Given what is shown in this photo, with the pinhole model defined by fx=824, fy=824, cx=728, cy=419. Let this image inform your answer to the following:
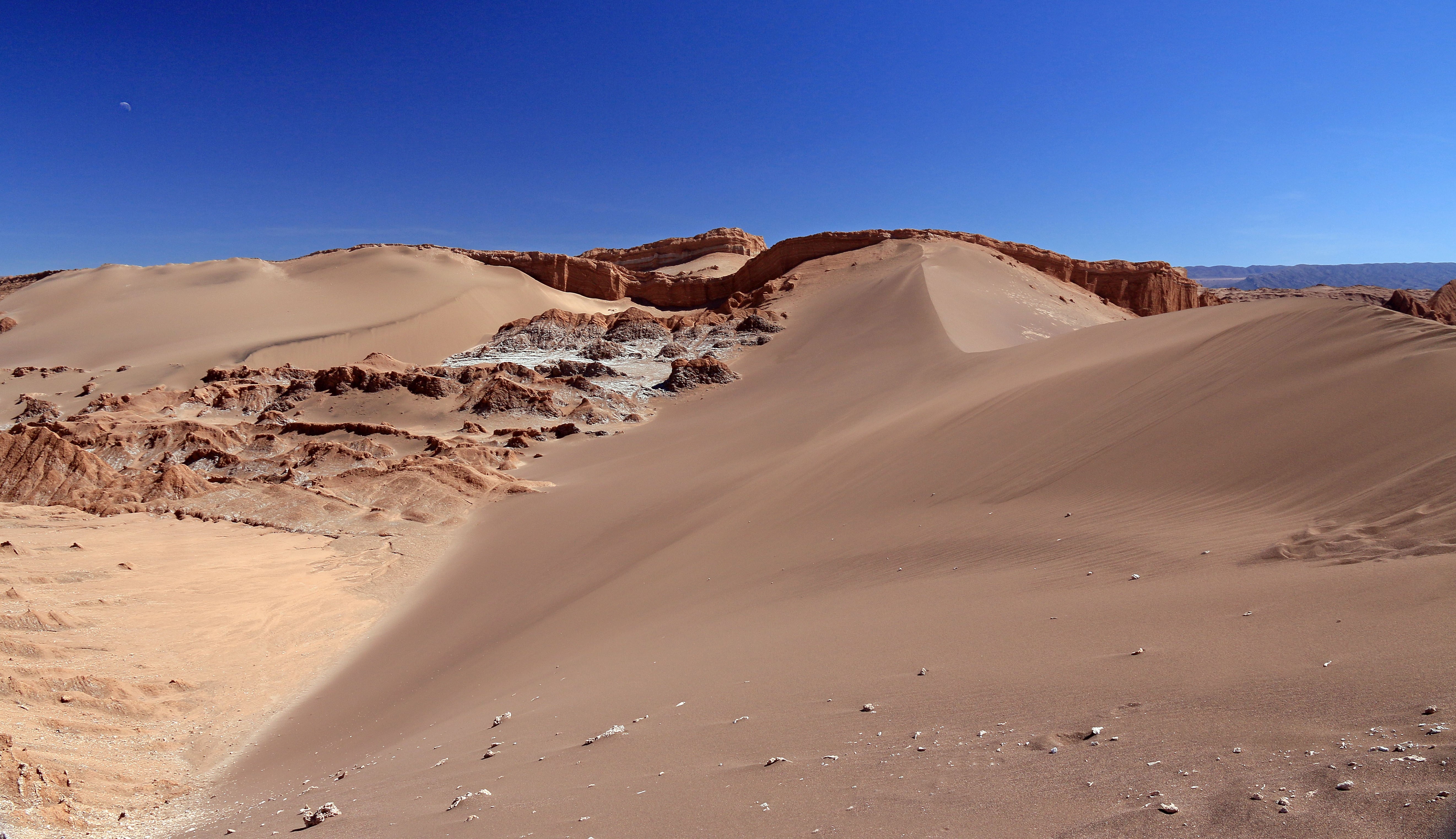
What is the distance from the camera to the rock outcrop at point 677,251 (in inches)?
2282

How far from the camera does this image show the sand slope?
1394 inches

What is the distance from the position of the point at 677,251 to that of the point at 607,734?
55849mm

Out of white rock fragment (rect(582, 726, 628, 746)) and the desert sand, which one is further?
white rock fragment (rect(582, 726, 628, 746))

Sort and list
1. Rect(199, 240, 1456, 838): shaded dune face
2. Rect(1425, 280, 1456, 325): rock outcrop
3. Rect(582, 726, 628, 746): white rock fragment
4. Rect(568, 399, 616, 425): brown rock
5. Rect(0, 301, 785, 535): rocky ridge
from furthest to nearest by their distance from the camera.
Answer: Rect(568, 399, 616, 425): brown rock
Rect(0, 301, 785, 535): rocky ridge
Rect(1425, 280, 1456, 325): rock outcrop
Rect(582, 726, 628, 746): white rock fragment
Rect(199, 240, 1456, 838): shaded dune face

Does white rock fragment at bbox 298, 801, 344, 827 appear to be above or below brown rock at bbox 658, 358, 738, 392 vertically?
below

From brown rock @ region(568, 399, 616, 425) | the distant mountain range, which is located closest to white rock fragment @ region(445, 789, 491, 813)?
brown rock @ region(568, 399, 616, 425)

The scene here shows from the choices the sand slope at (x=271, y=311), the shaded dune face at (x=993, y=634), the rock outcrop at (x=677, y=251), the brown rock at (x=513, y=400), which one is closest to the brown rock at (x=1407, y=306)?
the shaded dune face at (x=993, y=634)

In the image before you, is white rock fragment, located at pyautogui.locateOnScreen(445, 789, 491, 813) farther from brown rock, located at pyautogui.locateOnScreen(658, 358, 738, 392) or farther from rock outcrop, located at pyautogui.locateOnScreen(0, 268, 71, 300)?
rock outcrop, located at pyautogui.locateOnScreen(0, 268, 71, 300)

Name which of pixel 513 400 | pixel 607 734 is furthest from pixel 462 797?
pixel 513 400

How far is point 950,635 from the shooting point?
4.64 meters

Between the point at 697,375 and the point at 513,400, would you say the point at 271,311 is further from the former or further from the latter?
the point at 697,375

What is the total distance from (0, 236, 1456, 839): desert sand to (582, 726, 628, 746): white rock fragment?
19 mm

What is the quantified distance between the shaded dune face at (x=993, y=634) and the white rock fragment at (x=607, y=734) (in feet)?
0.10

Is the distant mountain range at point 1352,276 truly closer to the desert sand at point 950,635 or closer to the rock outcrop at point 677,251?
the rock outcrop at point 677,251
